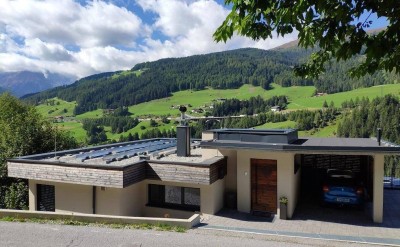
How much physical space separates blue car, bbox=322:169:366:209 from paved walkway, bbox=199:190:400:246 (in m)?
0.42

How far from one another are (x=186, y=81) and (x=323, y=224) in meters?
158

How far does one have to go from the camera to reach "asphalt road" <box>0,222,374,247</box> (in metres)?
10.2

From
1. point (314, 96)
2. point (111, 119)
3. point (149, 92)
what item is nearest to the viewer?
point (111, 119)

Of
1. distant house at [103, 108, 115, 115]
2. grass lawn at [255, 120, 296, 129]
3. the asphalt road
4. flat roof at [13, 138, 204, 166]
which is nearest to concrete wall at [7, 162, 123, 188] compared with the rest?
flat roof at [13, 138, 204, 166]

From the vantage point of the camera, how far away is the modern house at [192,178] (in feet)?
45.2

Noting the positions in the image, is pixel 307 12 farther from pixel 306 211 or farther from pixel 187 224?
pixel 306 211

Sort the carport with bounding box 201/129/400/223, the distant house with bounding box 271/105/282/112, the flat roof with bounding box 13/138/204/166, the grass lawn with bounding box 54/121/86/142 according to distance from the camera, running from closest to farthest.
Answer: the carport with bounding box 201/129/400/223, the flat roof with bounding box 13/138/204/166, the grass lawn with bounding box 54/121/86/142, the distant house with bounding box 271/105/282/112

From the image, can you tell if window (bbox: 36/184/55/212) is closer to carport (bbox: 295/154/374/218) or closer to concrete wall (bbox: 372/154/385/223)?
carport (bbox: 295/154/374/218)

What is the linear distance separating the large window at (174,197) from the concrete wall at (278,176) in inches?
76.4

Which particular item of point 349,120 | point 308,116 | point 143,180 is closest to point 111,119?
point 308,116

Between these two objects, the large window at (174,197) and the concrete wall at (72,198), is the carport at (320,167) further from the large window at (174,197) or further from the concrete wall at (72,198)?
the concrete wall at (72,198)

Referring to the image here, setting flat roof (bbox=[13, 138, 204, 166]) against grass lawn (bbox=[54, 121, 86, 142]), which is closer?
flat roof (bbox=[13, 138, 204, 166])

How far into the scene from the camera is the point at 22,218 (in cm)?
1309

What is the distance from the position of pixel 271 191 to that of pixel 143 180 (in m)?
5.57
